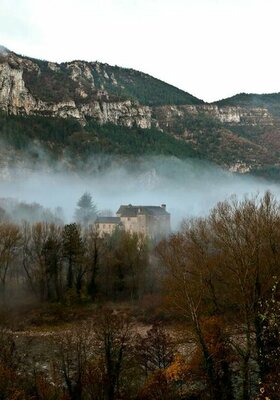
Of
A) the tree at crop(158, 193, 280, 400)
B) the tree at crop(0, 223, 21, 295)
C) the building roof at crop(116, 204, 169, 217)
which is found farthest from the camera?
the building roof at crop(116, 204, 169, 217)

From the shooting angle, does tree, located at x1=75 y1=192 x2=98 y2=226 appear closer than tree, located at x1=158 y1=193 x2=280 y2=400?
No

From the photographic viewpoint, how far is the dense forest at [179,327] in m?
20.8

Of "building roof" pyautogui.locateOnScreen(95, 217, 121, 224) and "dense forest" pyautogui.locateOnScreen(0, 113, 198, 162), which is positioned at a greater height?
"dense forest" pyautogui.locateOnScreen(0, 113, 198, 162)

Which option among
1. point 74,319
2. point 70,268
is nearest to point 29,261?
point 70,268

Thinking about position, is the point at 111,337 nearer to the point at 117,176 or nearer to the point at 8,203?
the point at 8,203

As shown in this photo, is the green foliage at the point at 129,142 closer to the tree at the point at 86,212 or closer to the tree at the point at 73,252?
the tree at the point at 86,212

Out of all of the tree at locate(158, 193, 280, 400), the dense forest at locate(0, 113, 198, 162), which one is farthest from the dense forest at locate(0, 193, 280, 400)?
the dense forest at locate(0, 113, 198, 162)

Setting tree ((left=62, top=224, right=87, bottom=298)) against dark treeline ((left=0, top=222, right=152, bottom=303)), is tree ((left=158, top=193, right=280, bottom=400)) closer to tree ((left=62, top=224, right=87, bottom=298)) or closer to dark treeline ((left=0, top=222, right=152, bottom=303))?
tree ((left=62, top=224, right=87, bottom=298))

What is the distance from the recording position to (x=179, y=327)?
31859 mm

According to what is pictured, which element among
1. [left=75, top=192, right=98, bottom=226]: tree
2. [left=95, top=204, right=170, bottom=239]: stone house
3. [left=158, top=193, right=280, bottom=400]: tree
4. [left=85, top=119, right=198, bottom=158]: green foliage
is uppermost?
[left=85, top=119, right=198, bottom=158]: green foliage

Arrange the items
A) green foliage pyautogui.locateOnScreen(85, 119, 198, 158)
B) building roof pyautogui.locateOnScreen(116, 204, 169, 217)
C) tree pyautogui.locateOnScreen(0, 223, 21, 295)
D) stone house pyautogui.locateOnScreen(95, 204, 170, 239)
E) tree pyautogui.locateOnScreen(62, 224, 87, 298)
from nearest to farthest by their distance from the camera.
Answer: tree pyautogui.locateOnScreen(0, 223, 21, 295) → tree pyautogui.locateOnScreen(62, 224, 87, 298) → stone house pyautogui.locateOnScreen(95, 204, 170, 239) → building roof pyautogui.locateOnScreen(116, 204, 169, 217) → green foliage pyautogui.locateOnScreen(85, 119, 198, 158)

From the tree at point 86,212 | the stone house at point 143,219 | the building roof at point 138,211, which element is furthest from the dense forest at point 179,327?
the building roof at point 138,211

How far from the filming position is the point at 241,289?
21.1 m

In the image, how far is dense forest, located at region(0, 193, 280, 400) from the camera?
20.8 meters
